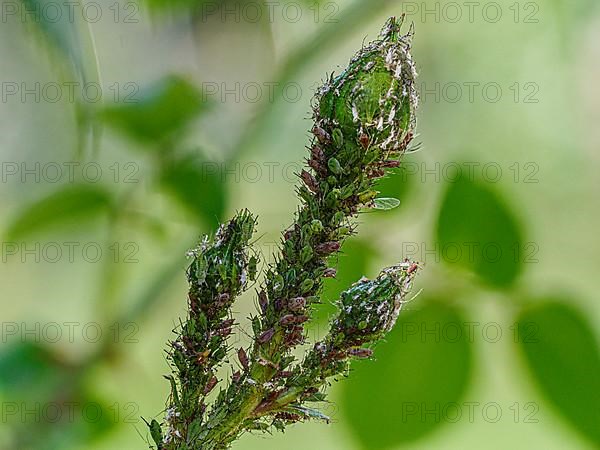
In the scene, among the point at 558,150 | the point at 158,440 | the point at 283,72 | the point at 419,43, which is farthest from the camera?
the point at 419,43

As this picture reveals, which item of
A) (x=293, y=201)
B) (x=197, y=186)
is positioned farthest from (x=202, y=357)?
(x=293, y=201)

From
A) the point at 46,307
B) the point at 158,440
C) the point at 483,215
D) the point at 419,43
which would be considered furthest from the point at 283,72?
the point at 46,307

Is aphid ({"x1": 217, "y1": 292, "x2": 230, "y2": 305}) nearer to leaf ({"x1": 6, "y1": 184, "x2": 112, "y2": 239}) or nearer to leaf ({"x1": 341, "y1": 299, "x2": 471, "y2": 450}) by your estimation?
leaf ({"x1": 341, "y1": 299, "x2": 471, "y2": 450})

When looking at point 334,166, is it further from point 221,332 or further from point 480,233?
point 480,233

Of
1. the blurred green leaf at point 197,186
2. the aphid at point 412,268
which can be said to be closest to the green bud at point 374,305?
the aphid at point 412,268

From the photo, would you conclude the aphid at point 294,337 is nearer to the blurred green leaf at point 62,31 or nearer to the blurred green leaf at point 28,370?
the blurred green leaf at point 62,31

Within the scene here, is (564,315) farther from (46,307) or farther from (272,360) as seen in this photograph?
(46,307)
